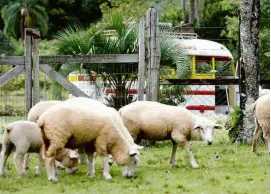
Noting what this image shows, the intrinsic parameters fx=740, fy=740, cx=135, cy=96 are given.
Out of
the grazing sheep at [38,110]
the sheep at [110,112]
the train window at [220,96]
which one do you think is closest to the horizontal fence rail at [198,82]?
the grazing sheep at [38,110]

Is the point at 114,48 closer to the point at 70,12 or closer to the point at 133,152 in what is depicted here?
the point at 133,152

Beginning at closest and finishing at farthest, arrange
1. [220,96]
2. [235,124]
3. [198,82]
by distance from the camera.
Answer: [235,124], [198,82], [220,96]

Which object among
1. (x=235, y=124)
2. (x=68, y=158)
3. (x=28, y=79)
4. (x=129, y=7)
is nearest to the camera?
(x=68, y=158)

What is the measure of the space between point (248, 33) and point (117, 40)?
2.75 meters

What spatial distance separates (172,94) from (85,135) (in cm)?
663

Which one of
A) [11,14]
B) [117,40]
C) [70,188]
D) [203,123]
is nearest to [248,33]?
[117,40]

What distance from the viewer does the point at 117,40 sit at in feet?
50.9

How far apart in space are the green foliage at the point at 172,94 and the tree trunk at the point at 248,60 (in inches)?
87.3

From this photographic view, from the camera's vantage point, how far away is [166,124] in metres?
11.8

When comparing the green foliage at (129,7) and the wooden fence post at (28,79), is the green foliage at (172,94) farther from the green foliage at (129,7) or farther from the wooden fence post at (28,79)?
the green foliage at (129,7)

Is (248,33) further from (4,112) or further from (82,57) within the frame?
(4,112)

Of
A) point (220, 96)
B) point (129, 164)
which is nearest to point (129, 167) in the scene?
point (129, 164)

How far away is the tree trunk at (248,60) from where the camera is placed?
14.6m

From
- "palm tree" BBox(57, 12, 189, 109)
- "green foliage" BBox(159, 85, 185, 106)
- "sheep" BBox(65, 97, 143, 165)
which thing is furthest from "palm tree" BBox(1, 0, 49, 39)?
"sheep" BBox(65, 97, 143, 165)
